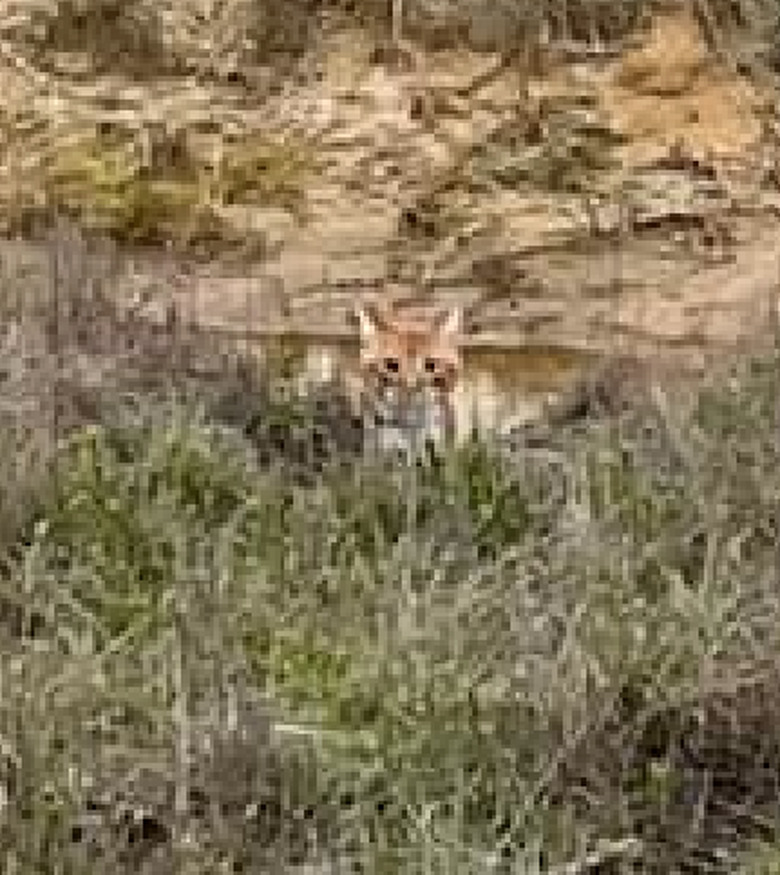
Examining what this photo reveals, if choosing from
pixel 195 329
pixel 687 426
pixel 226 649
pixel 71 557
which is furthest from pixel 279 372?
pixel 226 649

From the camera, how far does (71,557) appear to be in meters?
5.46

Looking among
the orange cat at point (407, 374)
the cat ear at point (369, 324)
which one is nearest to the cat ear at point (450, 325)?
the orange cat at point (407, 374)

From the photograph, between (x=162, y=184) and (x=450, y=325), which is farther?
(x=162, y=184)

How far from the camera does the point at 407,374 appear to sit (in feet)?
24.2

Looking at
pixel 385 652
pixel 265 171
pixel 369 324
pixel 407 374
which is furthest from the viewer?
pixel 265 171

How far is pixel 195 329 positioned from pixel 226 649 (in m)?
2.80

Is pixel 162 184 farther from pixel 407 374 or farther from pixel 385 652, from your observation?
pixel 385 652

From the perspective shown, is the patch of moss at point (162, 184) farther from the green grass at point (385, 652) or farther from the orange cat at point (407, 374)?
the green grass at point (385, 652)

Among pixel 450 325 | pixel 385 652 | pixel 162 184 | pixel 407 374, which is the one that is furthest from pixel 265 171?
pixel 385 652

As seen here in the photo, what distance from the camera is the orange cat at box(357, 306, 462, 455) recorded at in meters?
7.04

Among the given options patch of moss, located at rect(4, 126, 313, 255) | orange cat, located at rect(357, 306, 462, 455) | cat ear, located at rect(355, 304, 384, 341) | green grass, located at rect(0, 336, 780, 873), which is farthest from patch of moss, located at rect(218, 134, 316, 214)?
green grass, located at rect(0, 336, 780, 873)

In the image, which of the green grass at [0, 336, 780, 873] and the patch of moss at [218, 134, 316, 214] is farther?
the patch of moss at [218, 134, 316, 214]

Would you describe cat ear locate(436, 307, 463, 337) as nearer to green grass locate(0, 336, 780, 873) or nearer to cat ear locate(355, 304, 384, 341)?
cat ear locate(355, 304, 384, 341)

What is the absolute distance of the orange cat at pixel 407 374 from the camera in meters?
7.04
